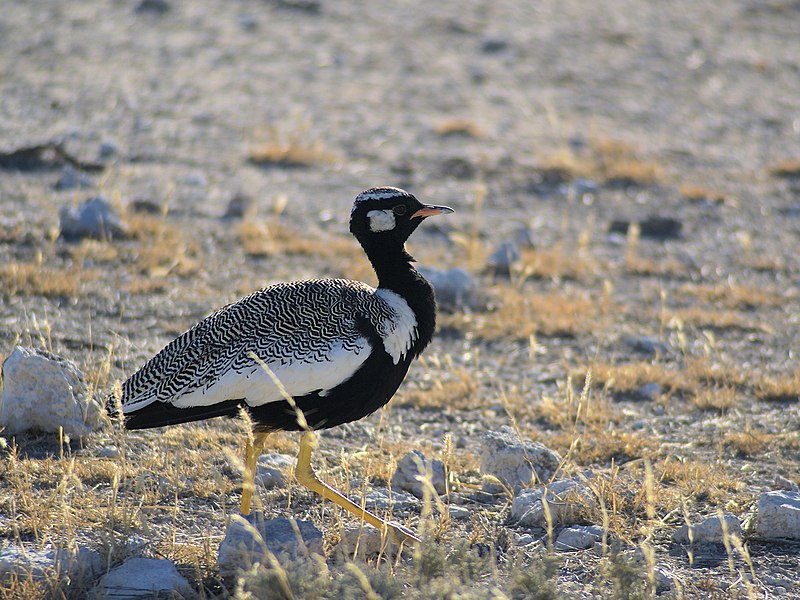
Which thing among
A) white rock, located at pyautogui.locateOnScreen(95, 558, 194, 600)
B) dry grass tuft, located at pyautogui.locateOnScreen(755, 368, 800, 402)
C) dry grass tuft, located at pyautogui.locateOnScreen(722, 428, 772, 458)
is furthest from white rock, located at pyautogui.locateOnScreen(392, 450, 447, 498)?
dry grass tuft, located at pyautogui.locateOnScreen(755, 368, 800, 402)

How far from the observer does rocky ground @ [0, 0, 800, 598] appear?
4.86 m

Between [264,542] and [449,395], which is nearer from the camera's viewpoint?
[264,542]

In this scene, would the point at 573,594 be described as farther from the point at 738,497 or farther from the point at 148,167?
the point at 148,167

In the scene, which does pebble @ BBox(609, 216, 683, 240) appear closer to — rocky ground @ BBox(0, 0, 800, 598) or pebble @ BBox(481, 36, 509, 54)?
rocky ground @ BBox(0, 0, 800, 598)

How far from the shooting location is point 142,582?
427 centimetres

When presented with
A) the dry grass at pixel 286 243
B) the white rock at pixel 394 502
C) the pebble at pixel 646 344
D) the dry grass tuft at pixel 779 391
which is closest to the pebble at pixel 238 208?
the dry grass at pixel 286 243

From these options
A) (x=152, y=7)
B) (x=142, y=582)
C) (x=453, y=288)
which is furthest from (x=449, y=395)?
(x=152, y=7)

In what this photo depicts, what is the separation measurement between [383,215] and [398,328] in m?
0.70

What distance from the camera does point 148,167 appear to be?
11328mm

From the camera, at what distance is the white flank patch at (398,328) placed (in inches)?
203

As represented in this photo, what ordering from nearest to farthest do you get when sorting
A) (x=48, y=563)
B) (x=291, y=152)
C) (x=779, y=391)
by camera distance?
(x=48, y=563) → (x=779, y=391) → (x=291, y=152)

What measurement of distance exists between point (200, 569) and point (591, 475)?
226 cm

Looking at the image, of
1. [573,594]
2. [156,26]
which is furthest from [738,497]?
[156,26]

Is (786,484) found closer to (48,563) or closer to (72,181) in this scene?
(48,563)
